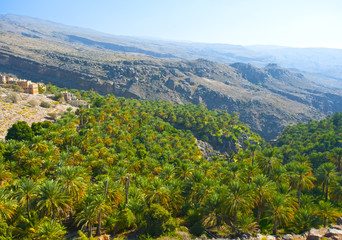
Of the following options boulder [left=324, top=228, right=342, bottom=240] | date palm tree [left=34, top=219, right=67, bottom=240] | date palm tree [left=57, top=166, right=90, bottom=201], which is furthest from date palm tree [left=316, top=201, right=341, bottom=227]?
date palm tree [left=34, top=219, right=67, bottom=240]

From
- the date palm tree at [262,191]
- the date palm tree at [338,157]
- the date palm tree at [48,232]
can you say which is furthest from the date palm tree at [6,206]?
the date palm tree at [338,157]

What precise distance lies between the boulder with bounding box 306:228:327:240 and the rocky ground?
164ft

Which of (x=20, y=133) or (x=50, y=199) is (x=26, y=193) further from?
(x=20, y=133)

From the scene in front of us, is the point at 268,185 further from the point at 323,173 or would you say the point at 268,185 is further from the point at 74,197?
the point at 74,197

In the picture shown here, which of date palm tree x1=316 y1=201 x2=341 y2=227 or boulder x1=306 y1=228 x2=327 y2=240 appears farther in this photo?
date palm tree x1=316 y1=201 x2=341 y2=227

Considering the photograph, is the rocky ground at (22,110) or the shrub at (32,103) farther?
the shrub at (32,103)

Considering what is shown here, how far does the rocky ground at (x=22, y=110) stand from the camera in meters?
48.3

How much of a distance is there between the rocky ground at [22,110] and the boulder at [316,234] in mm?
50002

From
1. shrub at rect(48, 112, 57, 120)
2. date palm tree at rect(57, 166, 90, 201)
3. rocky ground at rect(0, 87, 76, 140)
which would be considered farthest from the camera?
shrub at rect(48, 112, 57, 120)

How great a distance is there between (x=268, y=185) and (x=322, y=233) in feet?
20.7

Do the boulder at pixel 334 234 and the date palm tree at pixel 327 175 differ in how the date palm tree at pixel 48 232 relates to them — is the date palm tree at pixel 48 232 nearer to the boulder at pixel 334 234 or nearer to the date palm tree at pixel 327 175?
the boulder at pixel 334 234

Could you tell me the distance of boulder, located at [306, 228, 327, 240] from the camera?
19578 millimetres

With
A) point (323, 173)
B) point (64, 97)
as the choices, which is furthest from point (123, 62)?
point (323, 173)

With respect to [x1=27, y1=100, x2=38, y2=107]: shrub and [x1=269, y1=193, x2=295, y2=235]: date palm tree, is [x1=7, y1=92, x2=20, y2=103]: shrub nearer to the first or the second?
[x1=27, y1=100, x2=38, y2=107]: shrub
